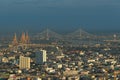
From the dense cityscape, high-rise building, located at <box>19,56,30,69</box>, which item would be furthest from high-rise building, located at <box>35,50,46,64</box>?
high-rise building, located at <box>19,56,30,69</box>

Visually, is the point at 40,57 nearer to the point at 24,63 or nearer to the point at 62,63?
the point at 62,63

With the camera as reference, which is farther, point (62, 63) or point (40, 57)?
point (40, 57)

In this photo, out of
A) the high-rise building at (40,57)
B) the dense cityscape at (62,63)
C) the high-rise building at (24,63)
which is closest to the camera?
the dense cityscape at (62,63)

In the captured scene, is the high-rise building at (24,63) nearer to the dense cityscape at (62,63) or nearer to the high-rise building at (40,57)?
the dense cityscape at (62,63)

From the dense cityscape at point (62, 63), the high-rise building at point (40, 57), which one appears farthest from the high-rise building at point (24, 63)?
the high-rise building at point (40, 57)

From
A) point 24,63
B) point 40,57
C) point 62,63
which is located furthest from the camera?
point 40,57

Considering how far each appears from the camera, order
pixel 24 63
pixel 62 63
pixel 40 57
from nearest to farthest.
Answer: pixel 24 63
pixel 62 63
pixel 40 57

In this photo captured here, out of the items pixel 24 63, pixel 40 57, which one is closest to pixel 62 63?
pixel 40 57

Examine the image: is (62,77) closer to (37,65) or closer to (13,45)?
(37,65)

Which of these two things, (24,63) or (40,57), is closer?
(24,63)

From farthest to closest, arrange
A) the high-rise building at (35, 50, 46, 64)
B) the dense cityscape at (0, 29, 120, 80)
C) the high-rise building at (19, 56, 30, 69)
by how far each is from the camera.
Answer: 1. the high-rise building at (35, 50, 46, 64)
2. the high-rise building at (19, 56, 30, 69)
3. the dense cityscape at (0, 29, 120, 80)

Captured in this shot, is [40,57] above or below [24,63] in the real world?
above

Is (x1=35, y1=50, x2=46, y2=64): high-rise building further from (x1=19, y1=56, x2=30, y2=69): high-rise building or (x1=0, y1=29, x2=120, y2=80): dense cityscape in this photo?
(x1=19, y1=56, x2=30, y2=69): high-rise building

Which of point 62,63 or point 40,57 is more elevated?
point 40,57
